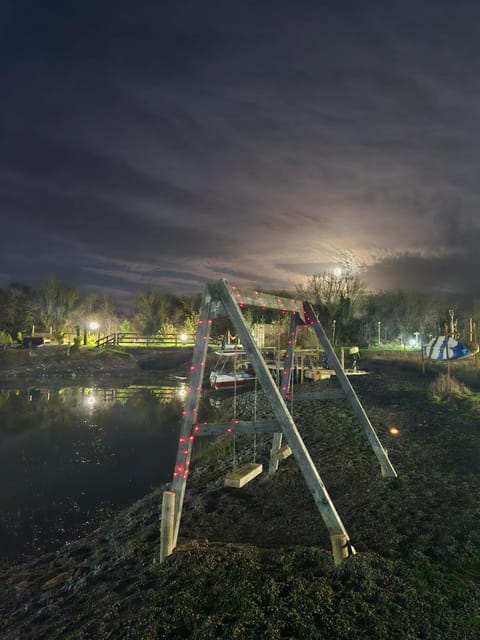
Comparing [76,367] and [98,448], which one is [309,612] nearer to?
[98,448]

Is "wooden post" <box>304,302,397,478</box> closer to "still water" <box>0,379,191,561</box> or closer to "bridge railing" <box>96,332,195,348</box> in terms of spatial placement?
"still water" <box>0,379,191,561</box>

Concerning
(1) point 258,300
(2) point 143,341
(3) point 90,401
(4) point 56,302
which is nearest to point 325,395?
(1) point 258,300

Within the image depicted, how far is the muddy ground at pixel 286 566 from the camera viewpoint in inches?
157

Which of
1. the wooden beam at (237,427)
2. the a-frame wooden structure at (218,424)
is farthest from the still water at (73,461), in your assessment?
the wooden beam at (237,427)

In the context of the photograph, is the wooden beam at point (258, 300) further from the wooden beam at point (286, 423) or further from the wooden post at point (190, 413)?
the wooden post at point (190, 413)

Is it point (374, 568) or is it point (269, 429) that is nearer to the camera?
point (374, 568)

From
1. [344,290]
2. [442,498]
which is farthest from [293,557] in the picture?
[344,290]

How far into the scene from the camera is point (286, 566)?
16.1 ft

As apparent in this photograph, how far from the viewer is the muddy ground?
3.99 meters

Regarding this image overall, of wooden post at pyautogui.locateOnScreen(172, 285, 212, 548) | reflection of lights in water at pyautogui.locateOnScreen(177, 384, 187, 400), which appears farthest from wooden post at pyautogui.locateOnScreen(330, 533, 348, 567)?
reflection of lights in water at pyautogui.locateOnScreen(177, 384, 187, 400)

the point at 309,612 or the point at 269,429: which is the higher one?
the point at 269,429

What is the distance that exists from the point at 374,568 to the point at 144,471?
9.91 m

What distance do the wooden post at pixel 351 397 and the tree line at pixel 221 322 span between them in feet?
126

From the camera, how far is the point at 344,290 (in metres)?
52.2
